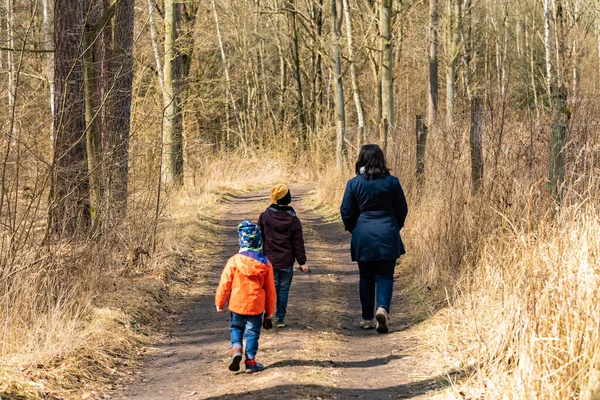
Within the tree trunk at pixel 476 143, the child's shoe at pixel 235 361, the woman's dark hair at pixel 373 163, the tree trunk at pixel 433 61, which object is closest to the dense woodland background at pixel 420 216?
the tree trunk at pixel 476 143

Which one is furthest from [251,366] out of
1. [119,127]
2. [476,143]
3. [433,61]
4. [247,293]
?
[433,61]

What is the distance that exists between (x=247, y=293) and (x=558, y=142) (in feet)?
11.0

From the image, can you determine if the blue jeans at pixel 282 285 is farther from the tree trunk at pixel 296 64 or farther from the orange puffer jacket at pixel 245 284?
the tree trunk at pixel 296 64

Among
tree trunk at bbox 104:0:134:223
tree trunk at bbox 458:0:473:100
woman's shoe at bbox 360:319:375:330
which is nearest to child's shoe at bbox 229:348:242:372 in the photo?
woman's shoe at bbox 360:319:375:330

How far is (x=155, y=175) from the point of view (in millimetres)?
12141

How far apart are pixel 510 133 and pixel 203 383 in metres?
4.53

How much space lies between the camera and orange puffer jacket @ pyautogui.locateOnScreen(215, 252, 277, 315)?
6438 mm

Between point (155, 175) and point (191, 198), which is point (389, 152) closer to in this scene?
point (155, 175)

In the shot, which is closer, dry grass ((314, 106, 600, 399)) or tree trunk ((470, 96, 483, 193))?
dry grass ((314, 106, 600, 399))

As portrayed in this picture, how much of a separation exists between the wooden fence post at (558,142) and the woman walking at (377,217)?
144cm

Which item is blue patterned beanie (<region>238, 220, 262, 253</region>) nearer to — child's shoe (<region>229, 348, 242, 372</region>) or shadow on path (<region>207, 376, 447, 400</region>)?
child's shoe (<region>229, 348, 242, 372</region>)

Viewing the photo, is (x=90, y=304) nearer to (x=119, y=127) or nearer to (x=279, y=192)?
(x=279, y=192)

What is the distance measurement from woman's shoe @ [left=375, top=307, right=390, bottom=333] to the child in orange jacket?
162 centimetres

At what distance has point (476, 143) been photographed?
9.33 m
